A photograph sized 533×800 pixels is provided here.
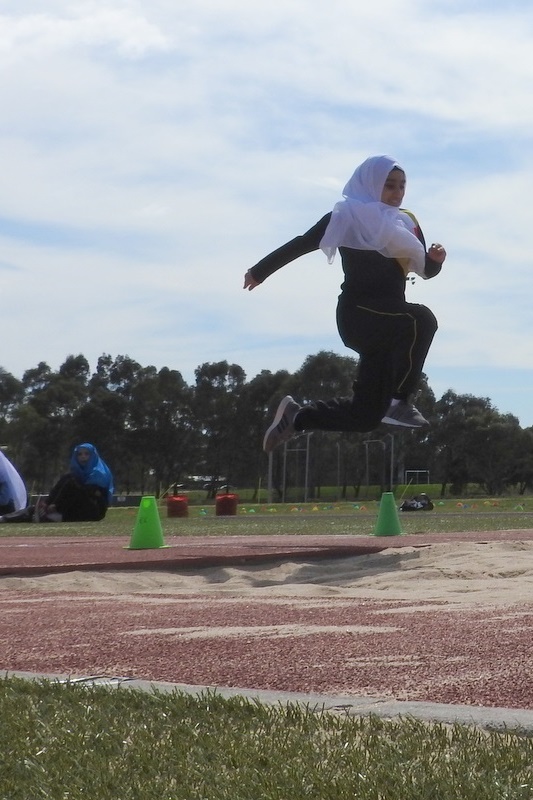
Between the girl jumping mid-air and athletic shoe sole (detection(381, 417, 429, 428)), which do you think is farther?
athletic shoe sole (detection(381, 417, 429, 428))

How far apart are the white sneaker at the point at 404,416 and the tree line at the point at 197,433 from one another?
63.7m

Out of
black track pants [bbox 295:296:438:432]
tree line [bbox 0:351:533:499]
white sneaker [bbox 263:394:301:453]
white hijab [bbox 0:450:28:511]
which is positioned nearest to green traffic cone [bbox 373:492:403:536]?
white sneaker [bbox 263:394:301:453]

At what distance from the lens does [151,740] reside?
3.21 metres

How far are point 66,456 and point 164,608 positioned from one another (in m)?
76.0

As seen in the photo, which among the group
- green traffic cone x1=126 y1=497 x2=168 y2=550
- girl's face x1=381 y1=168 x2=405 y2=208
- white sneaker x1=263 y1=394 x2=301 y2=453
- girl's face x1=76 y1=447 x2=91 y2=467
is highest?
girl's face x1=381 y1=168 x2=405 y2=208

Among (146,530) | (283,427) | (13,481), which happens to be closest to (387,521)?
(146,530)

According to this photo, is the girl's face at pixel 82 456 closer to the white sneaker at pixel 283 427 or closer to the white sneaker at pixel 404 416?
the white sneaker at pixel 283 427

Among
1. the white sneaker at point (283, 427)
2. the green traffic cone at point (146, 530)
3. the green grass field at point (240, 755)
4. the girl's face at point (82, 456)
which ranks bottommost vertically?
the green grass field at point (240, 755)

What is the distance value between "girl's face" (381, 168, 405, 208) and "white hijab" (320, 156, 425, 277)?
3cm

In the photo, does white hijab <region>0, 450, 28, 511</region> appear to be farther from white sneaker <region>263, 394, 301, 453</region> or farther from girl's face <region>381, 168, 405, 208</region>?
girl's face <region>381, 168, 405, 208</region>

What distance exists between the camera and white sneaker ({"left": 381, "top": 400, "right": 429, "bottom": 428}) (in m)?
8.02

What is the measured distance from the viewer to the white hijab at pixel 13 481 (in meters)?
21.3

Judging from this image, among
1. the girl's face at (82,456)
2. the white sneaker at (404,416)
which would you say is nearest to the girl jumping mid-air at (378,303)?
the white sneaker at (404,416)

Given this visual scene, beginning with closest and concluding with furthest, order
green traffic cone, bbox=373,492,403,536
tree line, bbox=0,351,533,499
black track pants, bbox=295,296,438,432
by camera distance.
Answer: black track pants, bbox=295,296,438,432 < green traffic cone, bbox=373,492,403,536 < tree line, bbox=0,351,533,499
